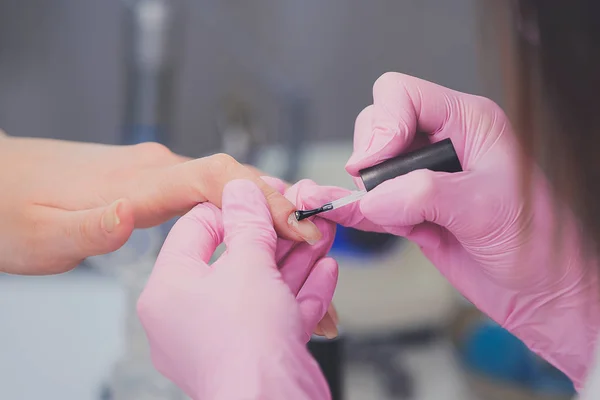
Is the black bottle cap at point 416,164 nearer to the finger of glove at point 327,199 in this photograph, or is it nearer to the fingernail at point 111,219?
the finger of glove at point 327,199

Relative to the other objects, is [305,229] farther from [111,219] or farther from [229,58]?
[229,58]

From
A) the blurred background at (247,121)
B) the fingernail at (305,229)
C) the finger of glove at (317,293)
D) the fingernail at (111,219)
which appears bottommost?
the blurred background at (247,121)

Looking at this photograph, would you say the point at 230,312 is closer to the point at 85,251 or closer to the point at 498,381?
the point at 85,251

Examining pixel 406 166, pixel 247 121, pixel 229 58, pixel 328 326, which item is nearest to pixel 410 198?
pixel 406 166

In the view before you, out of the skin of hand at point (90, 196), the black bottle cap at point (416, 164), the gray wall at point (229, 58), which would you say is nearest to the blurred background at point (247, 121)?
the gray wall at point (229, 58)

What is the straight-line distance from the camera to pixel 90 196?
0.69 meters

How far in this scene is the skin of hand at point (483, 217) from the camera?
1.88 ft

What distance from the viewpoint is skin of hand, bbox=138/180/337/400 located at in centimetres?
44

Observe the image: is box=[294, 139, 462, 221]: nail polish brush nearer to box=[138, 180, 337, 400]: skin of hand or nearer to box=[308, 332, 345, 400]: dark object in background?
box=[138, 180, 337, 400]: skin of hand

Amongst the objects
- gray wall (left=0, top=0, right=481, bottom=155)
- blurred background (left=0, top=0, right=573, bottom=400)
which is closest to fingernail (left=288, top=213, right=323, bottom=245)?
blurred background (left=0, top=0, right=573, bottom=400)

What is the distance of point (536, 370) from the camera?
0.99 metres

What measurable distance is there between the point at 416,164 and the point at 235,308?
9.1 inches

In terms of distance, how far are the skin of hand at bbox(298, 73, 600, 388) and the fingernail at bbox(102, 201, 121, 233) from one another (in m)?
0.19

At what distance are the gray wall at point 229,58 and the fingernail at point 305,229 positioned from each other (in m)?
0.80
